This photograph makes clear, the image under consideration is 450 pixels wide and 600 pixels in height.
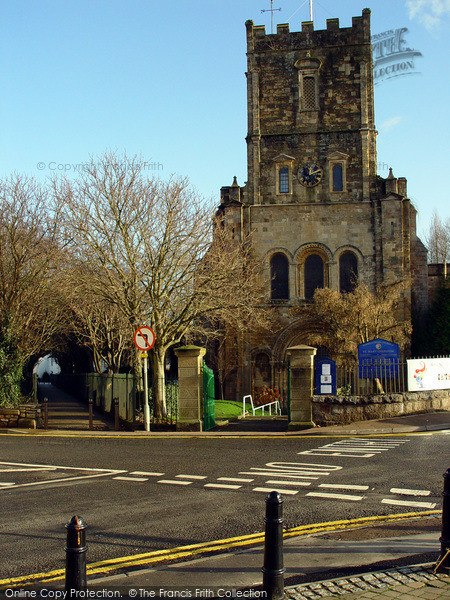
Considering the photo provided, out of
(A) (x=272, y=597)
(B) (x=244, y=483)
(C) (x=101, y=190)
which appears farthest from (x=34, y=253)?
(A) (x=272, y=597)

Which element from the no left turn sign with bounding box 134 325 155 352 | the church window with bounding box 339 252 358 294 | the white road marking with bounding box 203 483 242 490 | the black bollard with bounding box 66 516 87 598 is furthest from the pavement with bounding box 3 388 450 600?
the church window with bounding box 339 252 358 294

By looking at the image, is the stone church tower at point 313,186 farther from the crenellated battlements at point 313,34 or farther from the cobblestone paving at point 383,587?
the cobblestone paving at point 383,587

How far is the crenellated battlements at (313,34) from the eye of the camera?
35.5 meters

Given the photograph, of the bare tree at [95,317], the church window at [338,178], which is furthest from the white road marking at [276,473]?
the church window at [338,178]

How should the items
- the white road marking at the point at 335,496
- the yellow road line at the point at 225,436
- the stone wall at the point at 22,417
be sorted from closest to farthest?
the white road marking at the point at 335,496
the yellow road line at the point at 225,436
the stone wall at the point at 22,417

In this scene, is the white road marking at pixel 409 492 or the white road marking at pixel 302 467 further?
the white road marking at pixel 302 467

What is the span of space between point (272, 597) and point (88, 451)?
861 cm

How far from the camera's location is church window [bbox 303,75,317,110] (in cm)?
3553

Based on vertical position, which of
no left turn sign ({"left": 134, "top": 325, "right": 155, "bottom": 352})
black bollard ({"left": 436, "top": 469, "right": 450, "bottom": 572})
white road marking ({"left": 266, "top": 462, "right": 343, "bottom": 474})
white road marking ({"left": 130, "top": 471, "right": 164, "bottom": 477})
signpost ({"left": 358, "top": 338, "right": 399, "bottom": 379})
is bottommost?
white road marking ({"left": 130, "top": 471, "right": 164, "bottom": 477})

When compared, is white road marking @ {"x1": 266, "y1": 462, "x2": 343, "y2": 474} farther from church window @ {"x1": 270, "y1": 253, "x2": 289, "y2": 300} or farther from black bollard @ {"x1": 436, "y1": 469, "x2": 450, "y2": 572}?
church window @ {"x1": 270, "y1": 253, "x2": 289, "y2": 300}

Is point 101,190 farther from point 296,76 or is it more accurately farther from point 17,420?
point 296,76

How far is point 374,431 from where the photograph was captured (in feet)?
→ 47.1

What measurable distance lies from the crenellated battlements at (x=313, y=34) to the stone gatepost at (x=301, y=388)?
26.0 m

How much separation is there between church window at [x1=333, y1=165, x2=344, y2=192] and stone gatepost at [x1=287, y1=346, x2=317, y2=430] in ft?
68.8
